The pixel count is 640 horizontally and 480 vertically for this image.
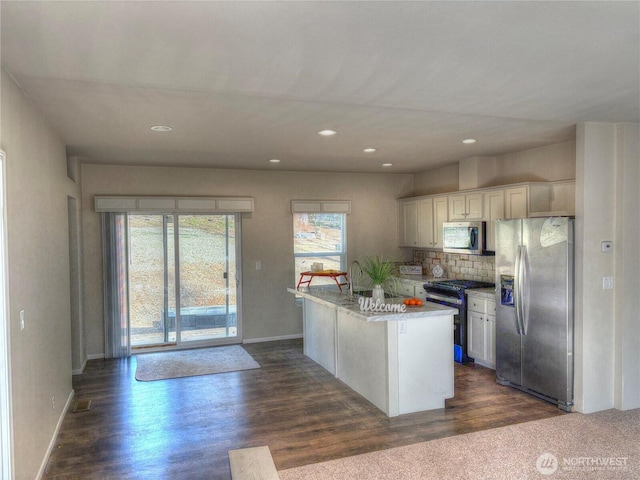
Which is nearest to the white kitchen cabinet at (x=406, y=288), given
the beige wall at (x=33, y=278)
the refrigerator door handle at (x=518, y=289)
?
the refrigerator door handle at (x=518, y=289)

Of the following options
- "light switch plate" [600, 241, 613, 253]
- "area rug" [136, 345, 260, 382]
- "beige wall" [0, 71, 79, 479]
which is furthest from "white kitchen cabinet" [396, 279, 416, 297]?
"beige wall" [0, 71, 79, 479]

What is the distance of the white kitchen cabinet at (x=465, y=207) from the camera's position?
5.76 m

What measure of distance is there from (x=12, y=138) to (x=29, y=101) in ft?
2.03

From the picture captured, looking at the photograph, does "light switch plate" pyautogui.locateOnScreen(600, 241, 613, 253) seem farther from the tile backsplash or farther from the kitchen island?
the tile backsplash

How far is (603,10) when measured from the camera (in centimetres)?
195

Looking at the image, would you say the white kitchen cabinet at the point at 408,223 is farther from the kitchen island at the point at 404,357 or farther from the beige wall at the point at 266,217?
the kitchen island at the point at 404,357

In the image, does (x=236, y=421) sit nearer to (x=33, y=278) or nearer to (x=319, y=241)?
(x=33, y=278)

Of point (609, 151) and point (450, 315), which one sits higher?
point (609, 151)

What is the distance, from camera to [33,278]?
3008 millimetres

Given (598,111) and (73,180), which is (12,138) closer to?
(73,180)

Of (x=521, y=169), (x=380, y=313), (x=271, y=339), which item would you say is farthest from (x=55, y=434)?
(x=521, y=169)

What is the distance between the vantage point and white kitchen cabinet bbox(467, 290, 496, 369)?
5.14 metres

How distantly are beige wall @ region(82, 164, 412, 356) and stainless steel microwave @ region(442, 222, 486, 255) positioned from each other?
5.01 feet

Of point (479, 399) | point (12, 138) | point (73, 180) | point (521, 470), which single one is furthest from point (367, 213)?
point (12, 138)
